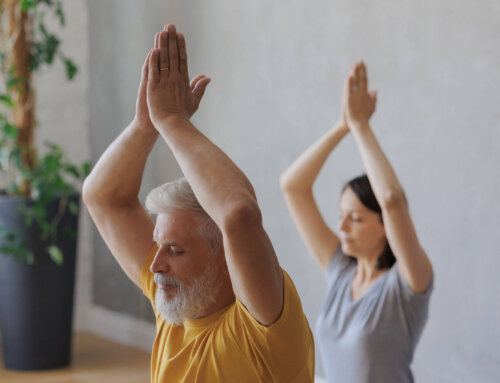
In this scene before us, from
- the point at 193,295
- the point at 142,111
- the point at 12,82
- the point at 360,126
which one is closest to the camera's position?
the point at 193,295

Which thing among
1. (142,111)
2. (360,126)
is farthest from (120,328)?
(142,111)

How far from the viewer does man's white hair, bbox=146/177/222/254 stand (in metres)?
1.46

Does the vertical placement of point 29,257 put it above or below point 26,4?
below

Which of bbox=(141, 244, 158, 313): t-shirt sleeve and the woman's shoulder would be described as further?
the woman's shoulder

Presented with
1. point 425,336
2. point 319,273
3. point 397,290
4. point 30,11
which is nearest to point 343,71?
point 319,273

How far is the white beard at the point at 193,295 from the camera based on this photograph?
143 centimetres

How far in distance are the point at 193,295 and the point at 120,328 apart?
3.86m

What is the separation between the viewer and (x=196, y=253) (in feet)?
4.77

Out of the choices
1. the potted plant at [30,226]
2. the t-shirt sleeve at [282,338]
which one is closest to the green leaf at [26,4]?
the potted plant at [30,226]

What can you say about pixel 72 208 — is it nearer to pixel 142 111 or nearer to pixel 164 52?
pixel 142 111

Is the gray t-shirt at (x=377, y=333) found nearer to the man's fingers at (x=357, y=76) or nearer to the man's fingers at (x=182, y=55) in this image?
the man's fingers at (x=357, y=76)

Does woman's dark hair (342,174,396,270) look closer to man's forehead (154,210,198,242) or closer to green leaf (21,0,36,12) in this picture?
man's forehead (154,210,198,242)

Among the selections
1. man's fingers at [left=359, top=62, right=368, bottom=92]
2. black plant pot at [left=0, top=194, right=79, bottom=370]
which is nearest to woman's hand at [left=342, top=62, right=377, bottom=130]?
man's fingers at [left=359, top=62, right=368, bottom=92]

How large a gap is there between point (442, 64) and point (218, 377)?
218 centimetres
